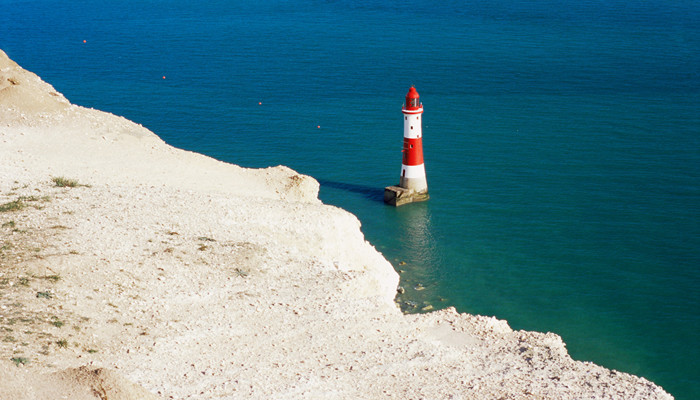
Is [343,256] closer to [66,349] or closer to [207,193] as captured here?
[207,193]

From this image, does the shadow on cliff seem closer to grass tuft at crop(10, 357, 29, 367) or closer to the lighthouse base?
the lighthouse base

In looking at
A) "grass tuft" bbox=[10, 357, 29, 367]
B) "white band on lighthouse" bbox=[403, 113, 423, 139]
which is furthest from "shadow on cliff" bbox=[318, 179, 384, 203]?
"grass tuft" bbox=[10, 357, 29, 367]

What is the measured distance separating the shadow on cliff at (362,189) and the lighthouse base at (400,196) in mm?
887

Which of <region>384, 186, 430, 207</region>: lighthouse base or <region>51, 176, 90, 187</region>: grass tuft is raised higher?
<region>51, 176, 90, 187</region>: grass tuft

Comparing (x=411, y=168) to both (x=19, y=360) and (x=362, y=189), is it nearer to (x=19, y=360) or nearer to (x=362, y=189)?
(x=362, y=189)

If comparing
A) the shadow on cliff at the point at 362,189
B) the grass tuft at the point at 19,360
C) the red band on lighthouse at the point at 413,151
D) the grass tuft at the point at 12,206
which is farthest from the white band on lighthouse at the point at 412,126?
the grass tuft at the point at 19,360

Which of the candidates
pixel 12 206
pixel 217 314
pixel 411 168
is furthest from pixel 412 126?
pixel 217 314

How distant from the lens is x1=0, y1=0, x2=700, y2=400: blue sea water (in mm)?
40438

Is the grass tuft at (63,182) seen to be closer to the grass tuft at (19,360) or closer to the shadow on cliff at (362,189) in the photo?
the grass tuft at (19,360)

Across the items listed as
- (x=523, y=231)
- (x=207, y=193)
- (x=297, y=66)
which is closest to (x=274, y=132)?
(x=297, y=66)

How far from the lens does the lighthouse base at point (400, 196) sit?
53375 millimetres

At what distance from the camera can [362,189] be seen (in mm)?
56125

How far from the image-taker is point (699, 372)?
33.3m

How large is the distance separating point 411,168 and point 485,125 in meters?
16.6
